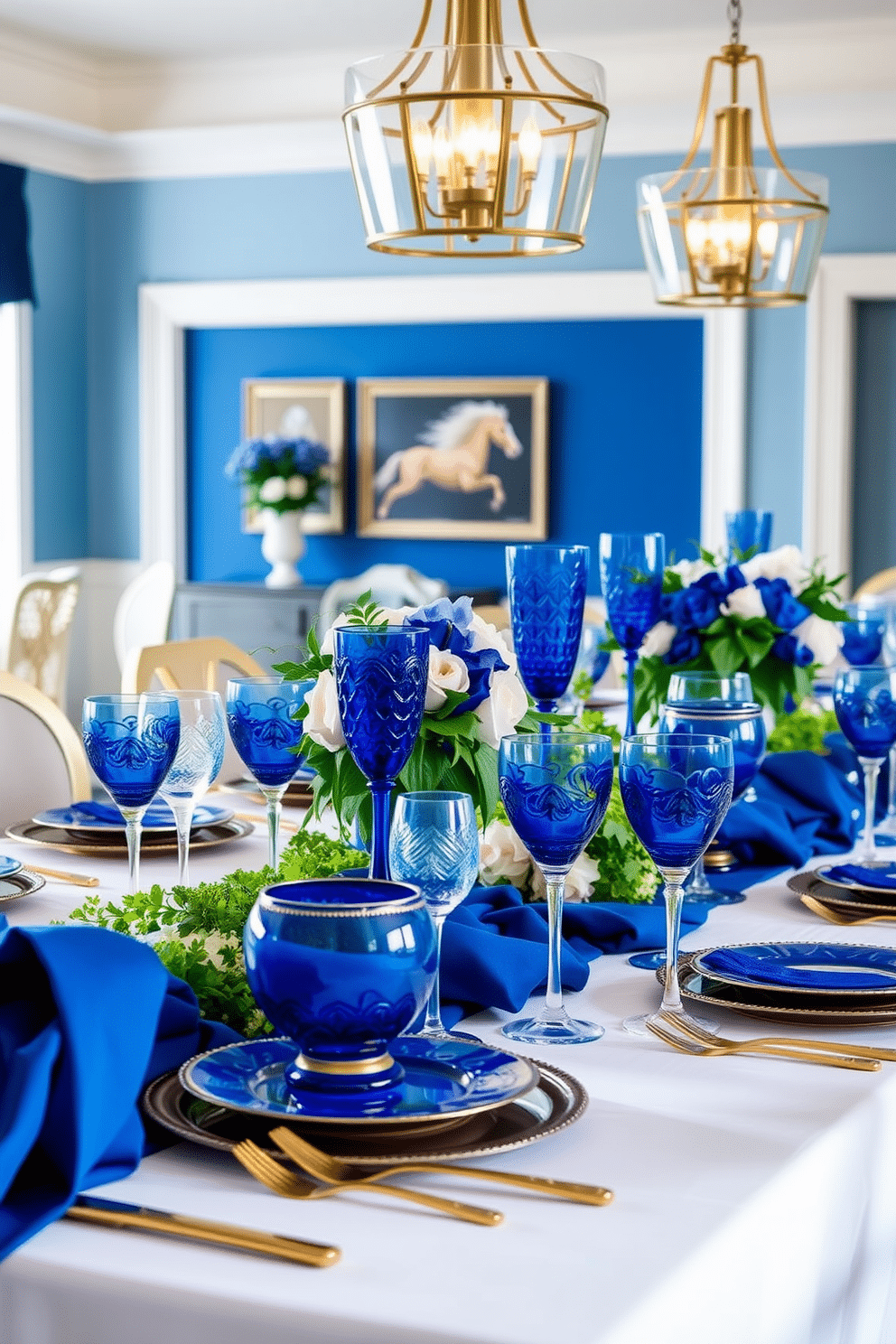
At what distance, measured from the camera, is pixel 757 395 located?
6199mm

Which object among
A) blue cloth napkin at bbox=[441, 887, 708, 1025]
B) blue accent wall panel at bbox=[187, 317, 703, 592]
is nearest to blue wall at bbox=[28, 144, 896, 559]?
blue accent wall panel at bbox=[187, 317, 703, 592]

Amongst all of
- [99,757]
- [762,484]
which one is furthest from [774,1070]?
[762,484]

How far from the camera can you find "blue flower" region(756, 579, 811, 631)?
2242 millimetres

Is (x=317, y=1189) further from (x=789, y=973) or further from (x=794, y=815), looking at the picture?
(x=794, y=815)

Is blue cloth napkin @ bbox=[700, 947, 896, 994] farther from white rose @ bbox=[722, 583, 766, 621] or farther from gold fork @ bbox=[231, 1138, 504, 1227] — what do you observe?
white rose @ bbox=[722, 583, 766, 621]

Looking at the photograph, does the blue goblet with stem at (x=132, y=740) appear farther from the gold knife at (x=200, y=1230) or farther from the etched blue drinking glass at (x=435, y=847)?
the gold knife at (x=200, y=1230)

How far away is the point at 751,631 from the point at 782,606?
2.1 inches

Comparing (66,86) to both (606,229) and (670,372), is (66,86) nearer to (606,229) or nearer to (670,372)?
(606,229)

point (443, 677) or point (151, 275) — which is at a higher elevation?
point (151, 275)

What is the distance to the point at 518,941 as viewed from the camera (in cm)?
139

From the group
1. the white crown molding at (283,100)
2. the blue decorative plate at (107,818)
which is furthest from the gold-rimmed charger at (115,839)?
the white crown molding at (283,100)

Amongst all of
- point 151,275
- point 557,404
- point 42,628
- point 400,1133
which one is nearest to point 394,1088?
point 400,1133

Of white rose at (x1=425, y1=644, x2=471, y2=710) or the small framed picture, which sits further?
the small framed picture

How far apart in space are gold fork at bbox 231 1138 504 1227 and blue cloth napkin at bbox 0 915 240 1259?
7 centimetres
